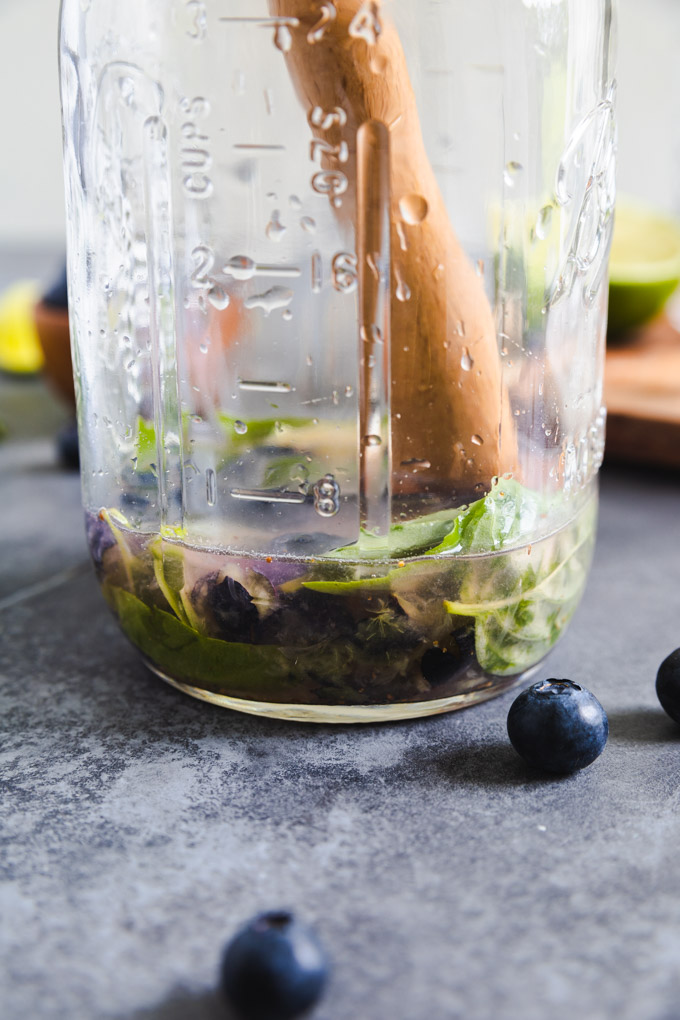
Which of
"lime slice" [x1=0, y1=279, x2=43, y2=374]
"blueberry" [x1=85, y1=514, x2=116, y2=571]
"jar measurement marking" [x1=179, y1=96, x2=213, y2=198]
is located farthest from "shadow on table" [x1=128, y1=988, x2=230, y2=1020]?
"lime slice" [x1=0, y1=279, x2=43, y2=374]

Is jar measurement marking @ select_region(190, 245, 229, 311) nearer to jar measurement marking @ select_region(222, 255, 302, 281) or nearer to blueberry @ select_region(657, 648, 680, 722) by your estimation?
jar measurement marking @ select_region(222, 255, 302, 281)

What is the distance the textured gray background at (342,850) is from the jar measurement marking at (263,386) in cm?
21

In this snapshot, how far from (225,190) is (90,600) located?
1.38 ft

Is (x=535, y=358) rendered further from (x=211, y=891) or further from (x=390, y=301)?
(x=211, y=891)

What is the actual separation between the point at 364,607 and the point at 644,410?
666mm

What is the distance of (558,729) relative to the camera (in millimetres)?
592

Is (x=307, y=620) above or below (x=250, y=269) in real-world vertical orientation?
below

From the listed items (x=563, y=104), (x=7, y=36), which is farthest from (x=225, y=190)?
(x=7, y=36)

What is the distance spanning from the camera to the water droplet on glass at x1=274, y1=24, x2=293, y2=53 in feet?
1.86

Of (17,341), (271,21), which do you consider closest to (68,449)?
(17,341)

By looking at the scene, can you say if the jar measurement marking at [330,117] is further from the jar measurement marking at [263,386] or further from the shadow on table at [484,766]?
the shadow on table at [484,766]

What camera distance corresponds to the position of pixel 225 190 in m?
0.59

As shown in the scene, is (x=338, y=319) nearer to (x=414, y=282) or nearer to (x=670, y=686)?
(x=414, y=282)

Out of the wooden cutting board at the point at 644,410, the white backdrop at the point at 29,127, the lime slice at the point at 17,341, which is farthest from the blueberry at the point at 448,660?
the white backdrop at the point at 29,127
